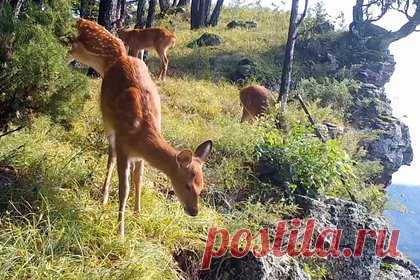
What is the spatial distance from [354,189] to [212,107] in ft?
14.0

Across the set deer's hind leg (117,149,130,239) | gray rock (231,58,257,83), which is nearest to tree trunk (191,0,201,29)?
gray rock (231,58,257,83)

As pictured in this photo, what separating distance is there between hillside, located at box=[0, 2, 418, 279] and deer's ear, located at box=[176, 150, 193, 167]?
70 cm

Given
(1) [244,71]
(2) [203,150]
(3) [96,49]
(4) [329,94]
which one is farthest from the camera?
(1) [244,71]

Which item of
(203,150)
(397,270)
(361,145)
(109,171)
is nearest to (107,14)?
(109,171)

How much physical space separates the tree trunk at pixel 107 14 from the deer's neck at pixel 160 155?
6.10m

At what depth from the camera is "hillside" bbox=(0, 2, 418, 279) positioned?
463 centimetres

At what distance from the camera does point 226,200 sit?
691 centimetres

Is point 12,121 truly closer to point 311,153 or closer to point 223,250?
point 223,250

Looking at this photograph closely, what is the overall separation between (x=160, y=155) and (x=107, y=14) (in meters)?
6.32

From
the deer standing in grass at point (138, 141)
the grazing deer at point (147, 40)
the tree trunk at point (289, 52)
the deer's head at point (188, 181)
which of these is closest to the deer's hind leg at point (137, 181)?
the deer standing in grass at point (138, 141)

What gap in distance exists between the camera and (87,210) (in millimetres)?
5320

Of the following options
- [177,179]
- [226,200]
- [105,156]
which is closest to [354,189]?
[226,200]

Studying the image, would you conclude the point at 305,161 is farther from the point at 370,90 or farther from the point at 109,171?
the point at 370,90

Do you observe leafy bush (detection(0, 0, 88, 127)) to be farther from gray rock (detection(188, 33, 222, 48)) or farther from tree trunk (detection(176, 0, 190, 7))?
tree trunk (detection(176, 0, 190, 7))
